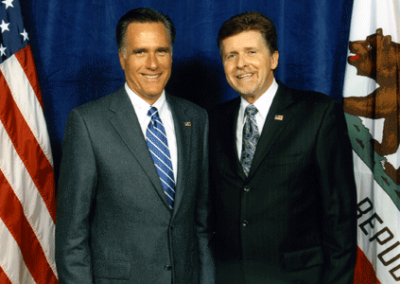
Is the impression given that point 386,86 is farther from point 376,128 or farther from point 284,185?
point 284,185

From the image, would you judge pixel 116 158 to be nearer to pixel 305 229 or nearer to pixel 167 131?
pixel 167 131

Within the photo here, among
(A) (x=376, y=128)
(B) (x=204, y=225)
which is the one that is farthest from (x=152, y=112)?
(A) (x=376, y=128)

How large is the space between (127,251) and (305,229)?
2.40 ft

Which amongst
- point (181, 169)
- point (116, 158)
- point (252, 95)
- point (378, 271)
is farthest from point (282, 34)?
point (378, 271)

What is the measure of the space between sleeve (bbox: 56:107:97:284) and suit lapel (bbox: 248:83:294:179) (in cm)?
64

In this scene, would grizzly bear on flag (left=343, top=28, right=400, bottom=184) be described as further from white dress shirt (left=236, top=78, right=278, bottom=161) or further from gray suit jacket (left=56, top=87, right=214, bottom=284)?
gray suit jacket (left=56, top=87, right=214, bottom=284)

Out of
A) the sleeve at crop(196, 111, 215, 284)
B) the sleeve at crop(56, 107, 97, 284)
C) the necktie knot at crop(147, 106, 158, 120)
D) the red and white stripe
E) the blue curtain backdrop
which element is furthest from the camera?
the blue curtain backdrop

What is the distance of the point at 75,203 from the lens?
4.57 ft

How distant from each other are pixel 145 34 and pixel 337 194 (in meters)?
1.03

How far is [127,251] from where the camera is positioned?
4.78ft

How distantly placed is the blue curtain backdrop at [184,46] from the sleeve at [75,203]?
3.00ft

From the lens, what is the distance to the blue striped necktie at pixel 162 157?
58.4 inches

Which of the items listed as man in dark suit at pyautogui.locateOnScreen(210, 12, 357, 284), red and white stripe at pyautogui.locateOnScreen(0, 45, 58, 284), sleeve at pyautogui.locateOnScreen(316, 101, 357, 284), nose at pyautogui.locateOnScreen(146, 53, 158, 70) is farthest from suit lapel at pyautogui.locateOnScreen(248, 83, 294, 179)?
red and white stripe at pyautogui.locateOnScreen(0, 45, 58, 284)

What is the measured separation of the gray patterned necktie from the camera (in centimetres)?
154
